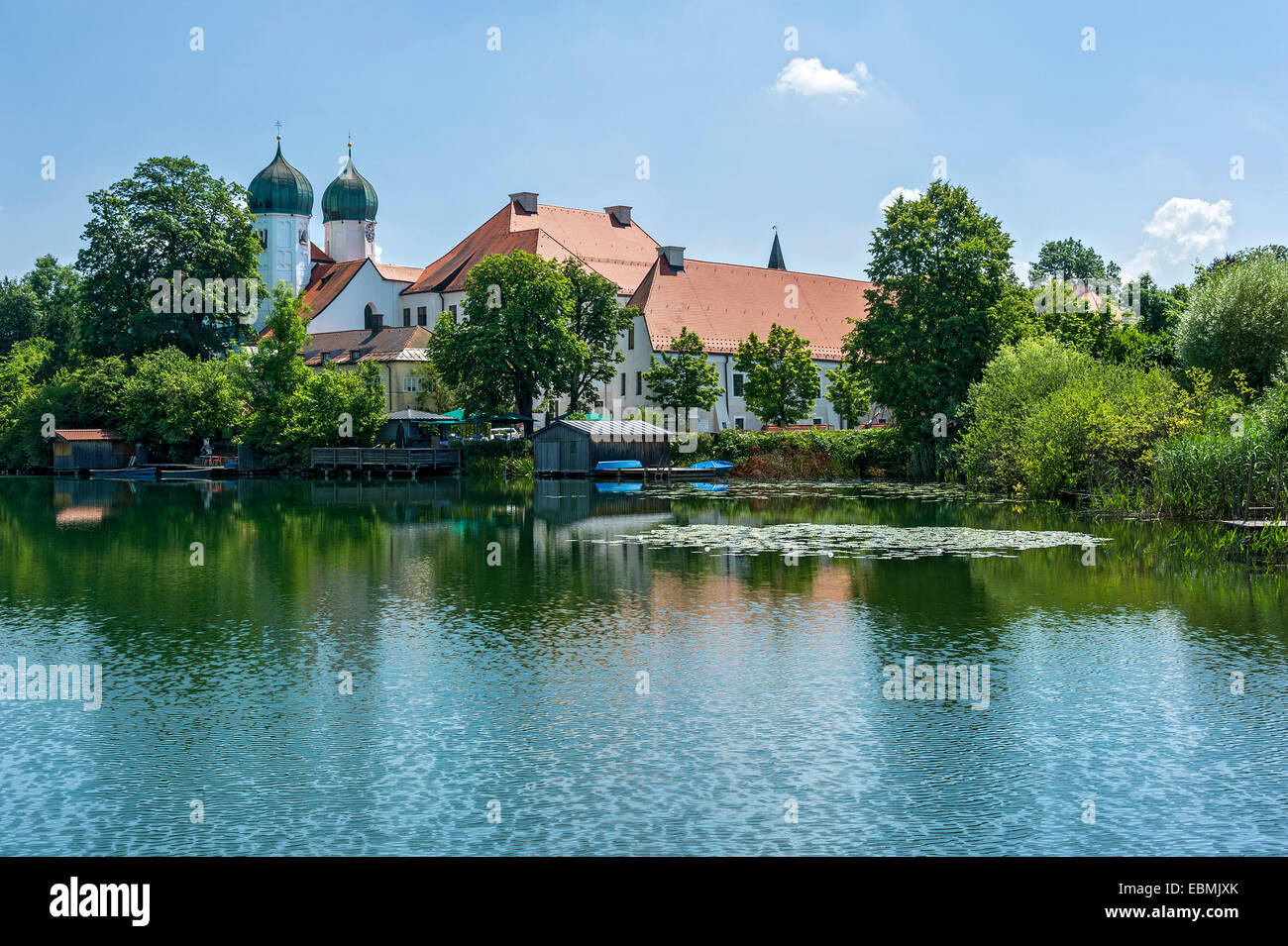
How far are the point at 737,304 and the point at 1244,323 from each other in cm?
5028

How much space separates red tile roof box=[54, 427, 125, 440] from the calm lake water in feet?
165

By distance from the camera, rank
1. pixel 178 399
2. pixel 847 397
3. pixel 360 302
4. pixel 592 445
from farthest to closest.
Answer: pixel 360 302 < pixel 847 397 < pixel 178 399 < pixel 592 445

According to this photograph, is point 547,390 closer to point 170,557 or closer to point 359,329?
point 359,329

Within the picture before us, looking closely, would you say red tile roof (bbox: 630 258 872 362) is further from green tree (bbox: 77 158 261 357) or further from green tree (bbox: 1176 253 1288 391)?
green tree (bbox: 1176 253 1288 391)

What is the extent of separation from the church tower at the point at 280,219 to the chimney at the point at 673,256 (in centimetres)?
3939

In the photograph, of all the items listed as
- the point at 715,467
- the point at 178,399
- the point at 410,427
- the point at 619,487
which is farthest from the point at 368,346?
the point at 619,487

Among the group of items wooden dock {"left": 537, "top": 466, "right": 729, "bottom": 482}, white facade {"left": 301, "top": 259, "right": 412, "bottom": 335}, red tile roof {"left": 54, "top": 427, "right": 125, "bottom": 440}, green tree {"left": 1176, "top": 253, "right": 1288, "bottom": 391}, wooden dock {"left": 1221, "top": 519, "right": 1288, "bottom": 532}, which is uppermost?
white facade {"left": 301, "top": 259, "right": 412, "bottom": 335}

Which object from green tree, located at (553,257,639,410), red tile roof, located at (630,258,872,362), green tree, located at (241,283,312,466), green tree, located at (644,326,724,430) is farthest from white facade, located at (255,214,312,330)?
green tree, located at (644,326,724,430)

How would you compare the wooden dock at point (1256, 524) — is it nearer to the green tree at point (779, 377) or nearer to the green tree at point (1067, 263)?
the green tree at point (779, 377)

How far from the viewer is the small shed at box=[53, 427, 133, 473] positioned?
75250 mm

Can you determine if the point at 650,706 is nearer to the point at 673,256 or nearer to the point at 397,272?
the point at 673,256

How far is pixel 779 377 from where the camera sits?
75.2m

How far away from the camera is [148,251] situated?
76188 millimetres
